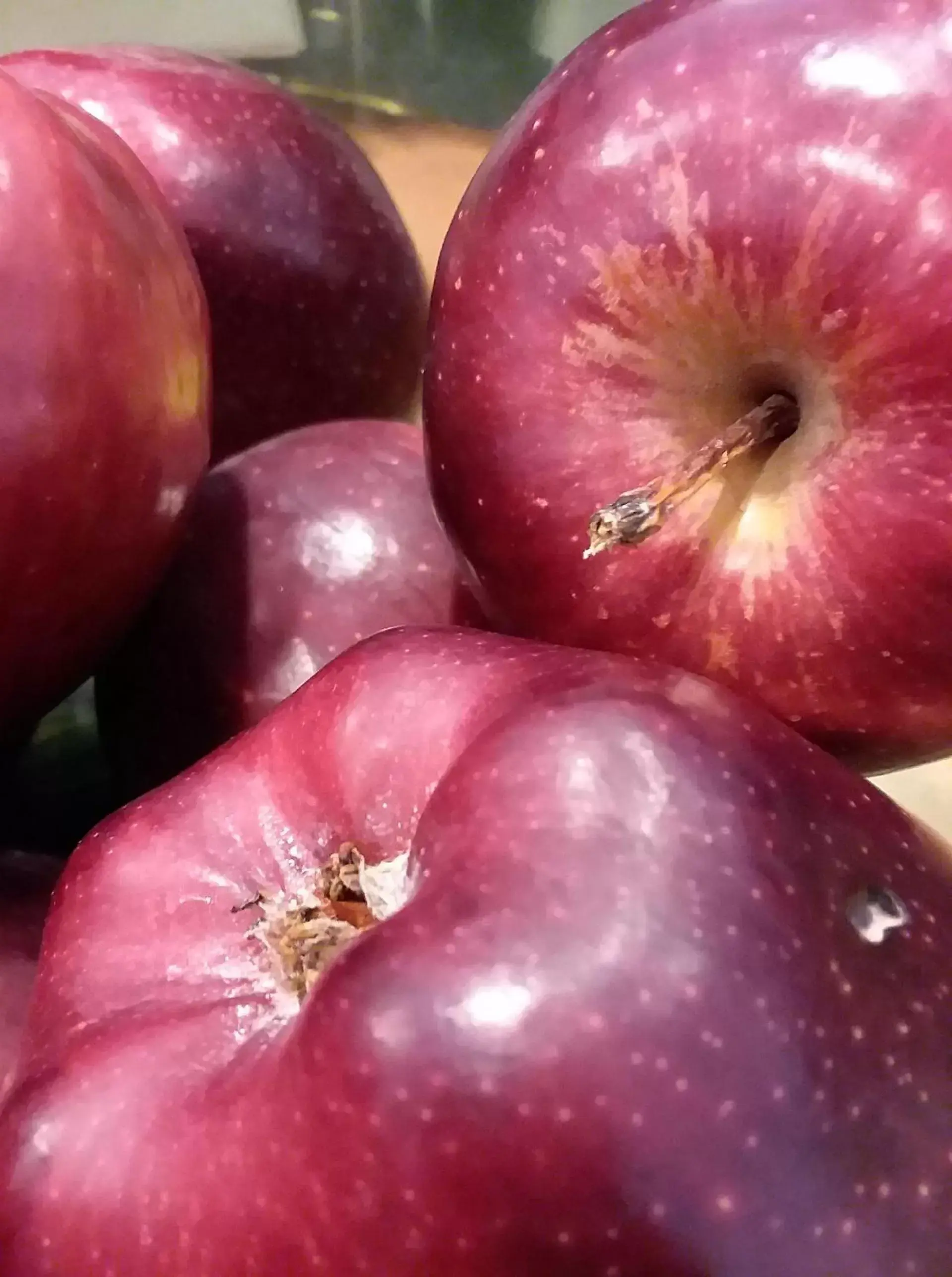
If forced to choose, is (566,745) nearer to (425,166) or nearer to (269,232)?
(269,232)

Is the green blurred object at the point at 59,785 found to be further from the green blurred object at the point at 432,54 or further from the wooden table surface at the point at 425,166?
the green blurred object at the point at 432,54

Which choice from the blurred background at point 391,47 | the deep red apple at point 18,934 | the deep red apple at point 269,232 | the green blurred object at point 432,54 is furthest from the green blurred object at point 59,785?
the green blurred object at point 432,54

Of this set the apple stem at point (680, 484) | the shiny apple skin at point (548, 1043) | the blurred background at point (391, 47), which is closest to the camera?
the shiny apple skin at point (548, 1043)

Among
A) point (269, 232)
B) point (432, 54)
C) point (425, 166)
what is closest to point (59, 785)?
point (269, 232)

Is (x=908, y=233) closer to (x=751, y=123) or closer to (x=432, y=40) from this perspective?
(x=751, y=123)

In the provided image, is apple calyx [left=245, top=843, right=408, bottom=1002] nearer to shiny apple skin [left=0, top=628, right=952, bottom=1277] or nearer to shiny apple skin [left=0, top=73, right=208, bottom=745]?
shiny apple skin [left=0, top=628, right=952, bottom=1277]

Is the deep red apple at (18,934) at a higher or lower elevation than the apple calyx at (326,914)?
lower

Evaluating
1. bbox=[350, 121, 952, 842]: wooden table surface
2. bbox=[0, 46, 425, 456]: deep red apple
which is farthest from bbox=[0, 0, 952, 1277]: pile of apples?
bbox=[350, 121, 952, 842]: wooden table surface
